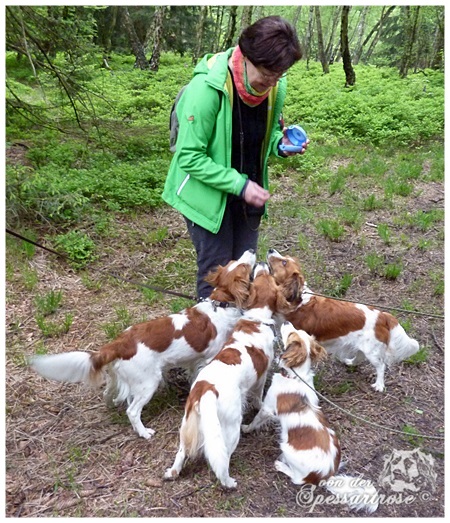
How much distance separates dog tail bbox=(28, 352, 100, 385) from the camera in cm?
304

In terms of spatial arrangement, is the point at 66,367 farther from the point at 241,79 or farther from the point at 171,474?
the point at 241,79

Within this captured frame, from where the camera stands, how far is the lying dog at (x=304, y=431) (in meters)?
2.89

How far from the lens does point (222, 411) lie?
9.36 feet

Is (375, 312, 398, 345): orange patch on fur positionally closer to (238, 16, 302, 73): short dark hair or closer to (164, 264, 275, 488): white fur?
(164, 264, 275, 488): white fur

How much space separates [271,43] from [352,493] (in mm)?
2878

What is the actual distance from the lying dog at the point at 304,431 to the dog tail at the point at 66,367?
1287mm

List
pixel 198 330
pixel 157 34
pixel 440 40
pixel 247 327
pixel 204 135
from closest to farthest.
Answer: pixel 204 135 < pixel 247 327 < pixel 198 330 < pixel 157 34 < pixel 440 40

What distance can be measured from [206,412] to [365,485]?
3.95ft

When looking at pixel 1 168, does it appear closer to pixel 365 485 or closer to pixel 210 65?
pixel 210 65

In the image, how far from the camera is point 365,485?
297 centimetres

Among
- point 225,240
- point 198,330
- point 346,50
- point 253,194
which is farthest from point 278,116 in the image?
point 346,50

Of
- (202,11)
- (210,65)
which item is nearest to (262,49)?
(210,65)

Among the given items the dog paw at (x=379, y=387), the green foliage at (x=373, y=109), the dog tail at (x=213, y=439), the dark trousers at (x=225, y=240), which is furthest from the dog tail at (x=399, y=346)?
the green foliage at (x=373, y=109)

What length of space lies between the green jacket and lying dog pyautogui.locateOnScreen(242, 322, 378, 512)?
3.62 feet
